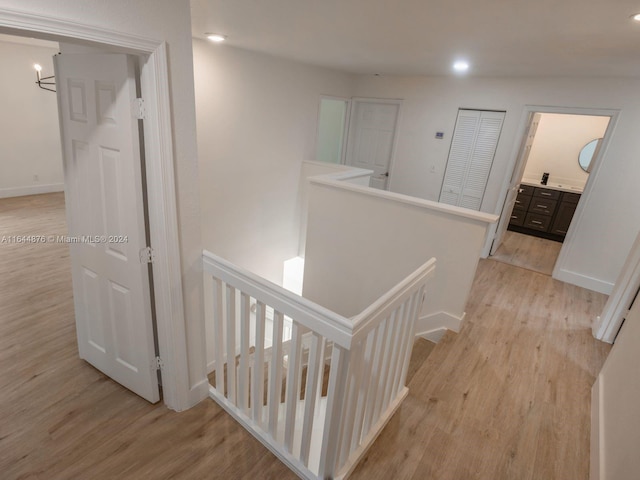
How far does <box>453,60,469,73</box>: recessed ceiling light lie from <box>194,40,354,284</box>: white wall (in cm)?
199

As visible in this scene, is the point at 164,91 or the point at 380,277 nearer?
the point at 164,91

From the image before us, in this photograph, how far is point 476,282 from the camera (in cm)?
405

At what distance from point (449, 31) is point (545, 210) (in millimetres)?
4606

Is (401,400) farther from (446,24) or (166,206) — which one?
(446,24)

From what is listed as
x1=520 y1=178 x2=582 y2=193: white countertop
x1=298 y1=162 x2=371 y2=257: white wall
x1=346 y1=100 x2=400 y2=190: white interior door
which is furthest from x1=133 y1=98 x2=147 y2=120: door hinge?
Answer: x1=520 y1=178 x2=582 y2=193: white countertop

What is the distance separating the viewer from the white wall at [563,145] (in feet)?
18.9

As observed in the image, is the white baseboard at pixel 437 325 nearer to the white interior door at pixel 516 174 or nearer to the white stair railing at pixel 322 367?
the white stair railing at pixel 322 367

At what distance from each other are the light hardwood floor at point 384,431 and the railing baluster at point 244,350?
0.17 meters

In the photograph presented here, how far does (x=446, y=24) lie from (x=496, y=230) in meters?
3.40

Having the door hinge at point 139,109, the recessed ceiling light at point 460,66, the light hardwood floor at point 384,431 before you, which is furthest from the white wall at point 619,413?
the recessed ceiling light at point 460,66

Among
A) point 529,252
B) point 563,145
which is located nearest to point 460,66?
point 529,252

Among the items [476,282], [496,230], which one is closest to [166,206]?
[476,282]

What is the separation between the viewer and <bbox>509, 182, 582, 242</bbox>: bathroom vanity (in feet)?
18.4

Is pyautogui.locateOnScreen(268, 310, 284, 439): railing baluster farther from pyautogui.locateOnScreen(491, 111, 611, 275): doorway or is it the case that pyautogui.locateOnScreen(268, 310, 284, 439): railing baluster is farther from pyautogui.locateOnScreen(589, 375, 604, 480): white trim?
pyautogui.locateOnScreen(491, 111, 611, 275): doorway
